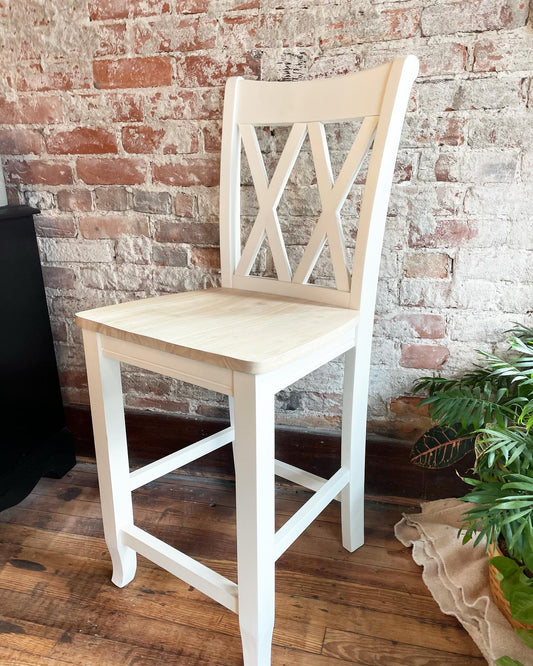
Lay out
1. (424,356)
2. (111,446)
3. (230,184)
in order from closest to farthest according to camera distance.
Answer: (111,446) < (230,184) < (424,356)

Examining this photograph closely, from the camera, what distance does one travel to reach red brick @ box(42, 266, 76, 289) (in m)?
1.47

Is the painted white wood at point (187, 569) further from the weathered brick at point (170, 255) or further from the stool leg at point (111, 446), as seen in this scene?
the weathered brick at point (170, 255)

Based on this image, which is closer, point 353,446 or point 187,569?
point 187,569

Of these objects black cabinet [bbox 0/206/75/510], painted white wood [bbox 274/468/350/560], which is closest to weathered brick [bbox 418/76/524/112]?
painted white wood [bbox 274/468/350/560]

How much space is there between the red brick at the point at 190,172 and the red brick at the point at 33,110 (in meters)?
0.30

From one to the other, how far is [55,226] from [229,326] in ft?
2.56

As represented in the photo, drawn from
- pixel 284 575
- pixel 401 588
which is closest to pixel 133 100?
pixel 284 575

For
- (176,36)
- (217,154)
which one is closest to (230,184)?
(217,154)

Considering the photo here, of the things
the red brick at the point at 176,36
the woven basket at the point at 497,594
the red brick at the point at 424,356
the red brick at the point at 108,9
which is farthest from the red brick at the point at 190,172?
the woven basket at the point at 497,594

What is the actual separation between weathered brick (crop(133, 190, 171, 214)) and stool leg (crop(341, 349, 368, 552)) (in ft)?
2.05

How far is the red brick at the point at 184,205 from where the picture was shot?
1322mm

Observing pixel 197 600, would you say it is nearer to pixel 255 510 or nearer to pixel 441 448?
pixel 255 510

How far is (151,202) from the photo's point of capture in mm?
1350

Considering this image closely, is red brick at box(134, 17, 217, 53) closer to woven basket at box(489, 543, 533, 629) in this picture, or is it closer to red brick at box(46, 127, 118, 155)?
red brick at box(46, 127, 118, 155)
